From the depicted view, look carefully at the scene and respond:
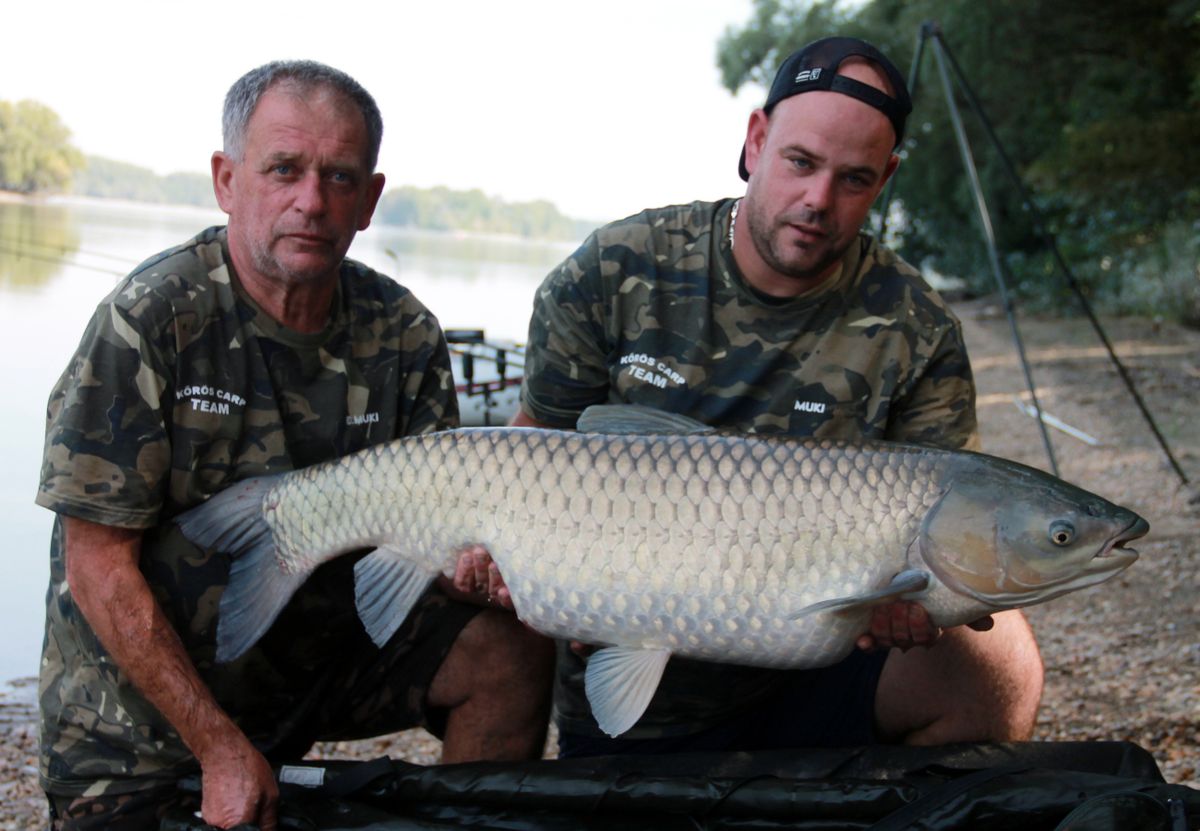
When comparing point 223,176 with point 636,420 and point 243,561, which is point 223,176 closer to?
point 243,561

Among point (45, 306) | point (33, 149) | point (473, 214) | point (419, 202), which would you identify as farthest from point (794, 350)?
point (473, 214)

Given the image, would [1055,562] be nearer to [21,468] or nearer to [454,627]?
[454,627]

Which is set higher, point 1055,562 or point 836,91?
point 836,91

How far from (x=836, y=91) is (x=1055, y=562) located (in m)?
0.95

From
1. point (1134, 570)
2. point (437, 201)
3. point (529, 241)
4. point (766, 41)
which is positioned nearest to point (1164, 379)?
point (1134, 570)

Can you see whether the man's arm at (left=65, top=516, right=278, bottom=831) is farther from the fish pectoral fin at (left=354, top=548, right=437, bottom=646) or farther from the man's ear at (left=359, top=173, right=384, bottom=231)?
the man's ear at (left=359, top=173, right=384, bottom=231)

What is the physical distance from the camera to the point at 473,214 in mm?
44469

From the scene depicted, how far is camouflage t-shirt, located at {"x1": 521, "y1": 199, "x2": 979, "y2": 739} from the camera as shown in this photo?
7.25 feet

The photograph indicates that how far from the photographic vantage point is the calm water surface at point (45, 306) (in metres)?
4.04

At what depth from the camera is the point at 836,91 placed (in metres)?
2.12

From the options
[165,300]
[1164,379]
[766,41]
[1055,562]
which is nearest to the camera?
[1055,562]

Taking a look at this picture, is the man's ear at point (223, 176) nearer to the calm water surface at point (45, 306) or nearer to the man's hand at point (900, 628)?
the man's hand at point (900, 628)

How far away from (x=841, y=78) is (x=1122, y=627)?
8.00ft

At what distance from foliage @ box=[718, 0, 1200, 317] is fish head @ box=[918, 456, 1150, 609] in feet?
12.3
